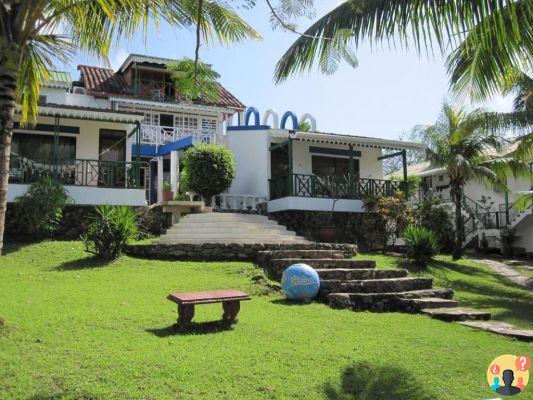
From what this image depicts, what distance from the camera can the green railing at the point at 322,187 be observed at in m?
18.5

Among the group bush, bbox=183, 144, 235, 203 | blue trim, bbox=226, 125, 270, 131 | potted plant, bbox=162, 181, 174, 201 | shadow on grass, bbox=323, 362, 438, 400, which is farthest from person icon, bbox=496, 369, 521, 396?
blue trim, bbox=226, 125, 270, 131

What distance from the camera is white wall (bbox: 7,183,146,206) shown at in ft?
49.4

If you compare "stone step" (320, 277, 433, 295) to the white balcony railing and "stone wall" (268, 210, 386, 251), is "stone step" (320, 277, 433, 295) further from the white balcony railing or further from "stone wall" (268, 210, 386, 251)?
the white balcony railing

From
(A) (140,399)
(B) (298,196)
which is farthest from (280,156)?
(A) (140,399)

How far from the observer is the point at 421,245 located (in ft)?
48.3

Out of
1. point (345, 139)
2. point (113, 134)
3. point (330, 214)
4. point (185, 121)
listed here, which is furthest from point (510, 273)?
point (185, 121)

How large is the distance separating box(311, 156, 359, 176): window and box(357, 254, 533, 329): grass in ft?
20.1

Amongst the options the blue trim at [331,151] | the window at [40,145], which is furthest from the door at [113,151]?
the blue trim at [331,151]

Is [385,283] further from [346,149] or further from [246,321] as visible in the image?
[346,149]

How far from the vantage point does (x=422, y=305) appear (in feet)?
30.5

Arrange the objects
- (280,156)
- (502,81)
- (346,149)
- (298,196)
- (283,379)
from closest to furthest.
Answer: (283,379) < (502,81) < (298,196) < (280,156) < (346,149)

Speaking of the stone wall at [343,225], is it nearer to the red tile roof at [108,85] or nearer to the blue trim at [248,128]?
the blue trim at [248,128]

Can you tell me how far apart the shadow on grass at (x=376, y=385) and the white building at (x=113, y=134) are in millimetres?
7437

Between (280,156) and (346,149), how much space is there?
10.5ft
